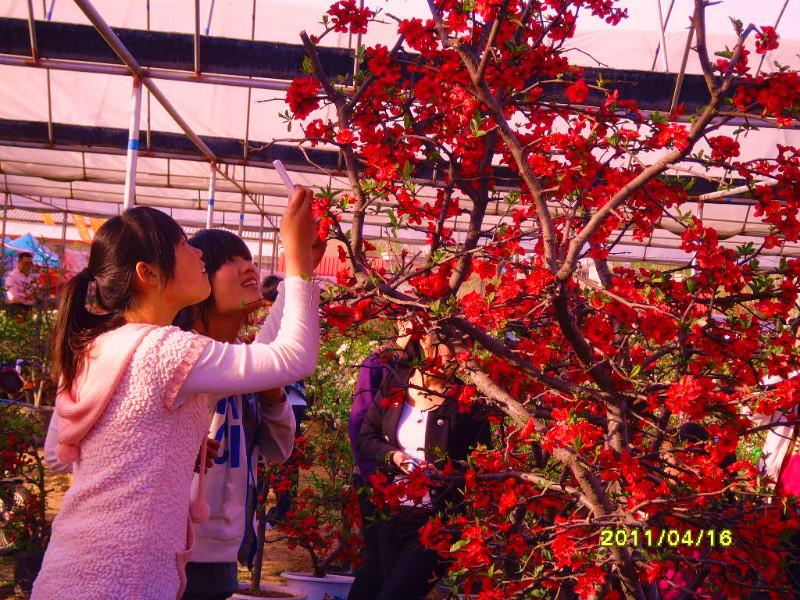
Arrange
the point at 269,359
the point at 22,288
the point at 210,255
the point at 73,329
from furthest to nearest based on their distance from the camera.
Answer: the point at 22,288, the point at 210,255, the point at 73,329, the point at 269,359

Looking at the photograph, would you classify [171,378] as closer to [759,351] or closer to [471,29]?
[471,29]

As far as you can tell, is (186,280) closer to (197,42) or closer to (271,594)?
(271,594)

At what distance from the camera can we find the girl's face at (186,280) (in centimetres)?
189

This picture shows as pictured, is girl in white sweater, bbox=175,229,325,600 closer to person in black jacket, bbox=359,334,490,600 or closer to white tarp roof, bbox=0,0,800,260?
person in black jacket, bbox=359,334,490,600

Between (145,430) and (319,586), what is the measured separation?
3311 millimetres

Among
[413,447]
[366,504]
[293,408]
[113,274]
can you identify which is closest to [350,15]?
[113,274]

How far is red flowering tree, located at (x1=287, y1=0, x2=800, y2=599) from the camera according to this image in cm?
232

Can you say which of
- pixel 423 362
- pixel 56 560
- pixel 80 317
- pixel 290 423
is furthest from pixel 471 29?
pixel 56 560

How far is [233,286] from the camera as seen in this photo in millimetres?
2453

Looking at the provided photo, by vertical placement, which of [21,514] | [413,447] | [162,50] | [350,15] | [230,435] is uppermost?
[162,50]

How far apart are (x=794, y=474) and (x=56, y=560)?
10.3ft

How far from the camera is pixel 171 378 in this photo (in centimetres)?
167

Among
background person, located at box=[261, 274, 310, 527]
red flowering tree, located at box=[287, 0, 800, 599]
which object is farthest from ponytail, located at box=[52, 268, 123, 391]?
background person, located at box=[261, 274, 310, 527]
